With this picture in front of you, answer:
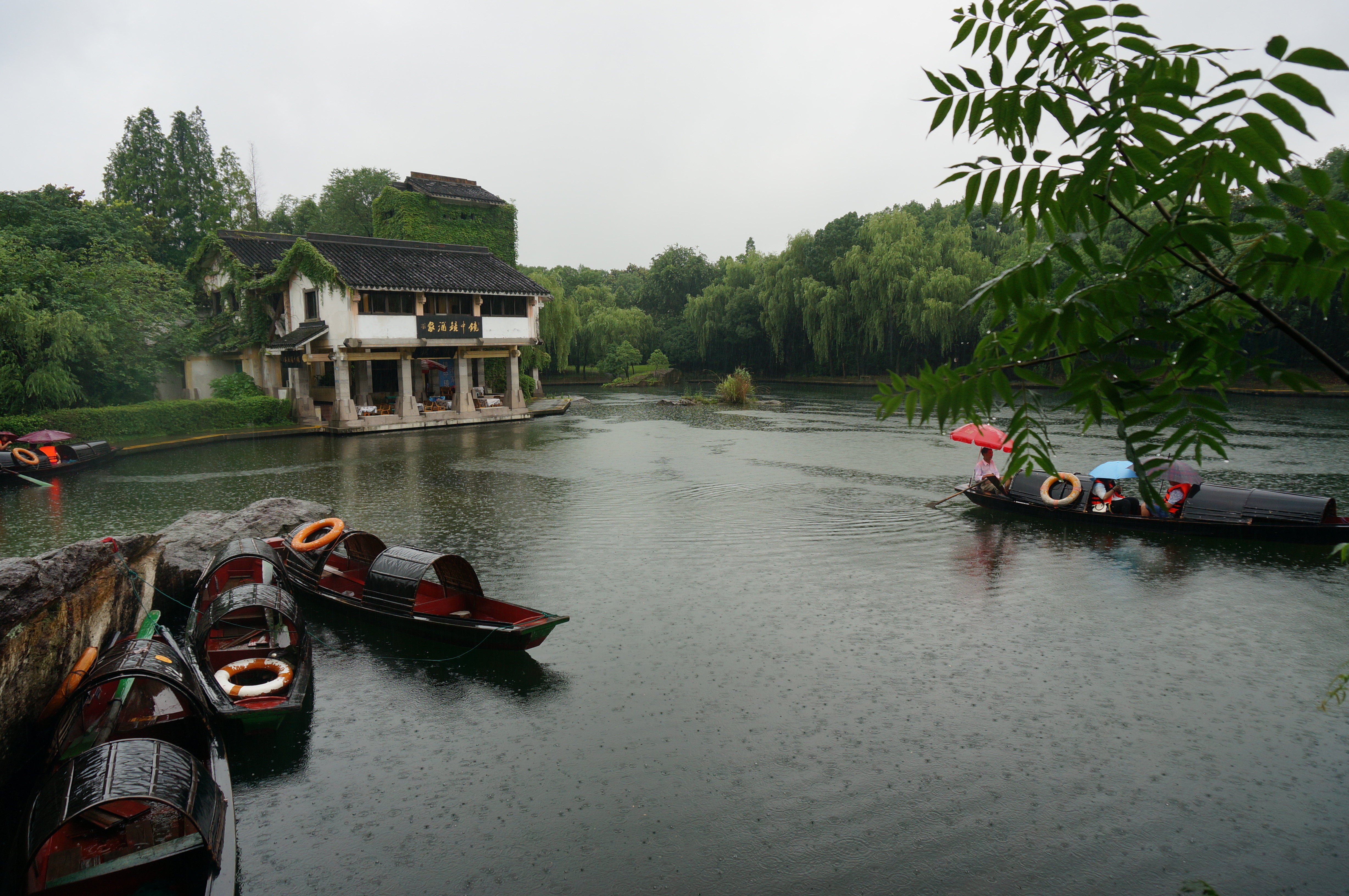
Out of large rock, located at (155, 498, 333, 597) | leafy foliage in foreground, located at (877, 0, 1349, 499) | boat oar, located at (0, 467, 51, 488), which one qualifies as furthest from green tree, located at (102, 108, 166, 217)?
leafy foliage in foreground, located at (877, 0, 1349, 499)

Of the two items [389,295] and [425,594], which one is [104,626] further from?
[389,295]

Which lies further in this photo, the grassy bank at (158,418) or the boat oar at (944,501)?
the grassy bank at (158,418)

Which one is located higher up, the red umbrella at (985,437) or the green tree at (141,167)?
the green tree at (141,167)

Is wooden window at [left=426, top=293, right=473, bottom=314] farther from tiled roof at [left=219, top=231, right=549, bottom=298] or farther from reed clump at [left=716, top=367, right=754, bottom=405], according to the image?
reed clump at [left=716, top=367, right=754, bottom=405]

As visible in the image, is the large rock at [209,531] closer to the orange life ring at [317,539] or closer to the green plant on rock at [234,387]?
the orange life ring at [317,539]

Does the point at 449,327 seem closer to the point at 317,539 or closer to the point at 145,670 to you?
the point at 317,539

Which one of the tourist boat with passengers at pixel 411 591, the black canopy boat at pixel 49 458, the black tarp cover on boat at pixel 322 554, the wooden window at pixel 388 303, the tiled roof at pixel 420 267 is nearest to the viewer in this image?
the tourist boat with passengers at pixel 411 591

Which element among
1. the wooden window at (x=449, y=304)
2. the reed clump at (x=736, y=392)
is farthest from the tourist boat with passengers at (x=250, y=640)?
the reed clump at (x=736, y=392)

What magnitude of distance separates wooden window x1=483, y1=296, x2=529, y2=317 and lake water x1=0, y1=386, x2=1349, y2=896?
17.1 m

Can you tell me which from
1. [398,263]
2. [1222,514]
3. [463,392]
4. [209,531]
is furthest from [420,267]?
[1222,514]

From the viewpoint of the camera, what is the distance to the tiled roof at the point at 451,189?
37281 mm

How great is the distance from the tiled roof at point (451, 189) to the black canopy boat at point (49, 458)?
20.2 m

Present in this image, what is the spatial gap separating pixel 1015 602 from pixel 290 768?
30.2 feet

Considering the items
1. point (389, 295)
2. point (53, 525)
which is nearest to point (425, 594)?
point (53, 525)
